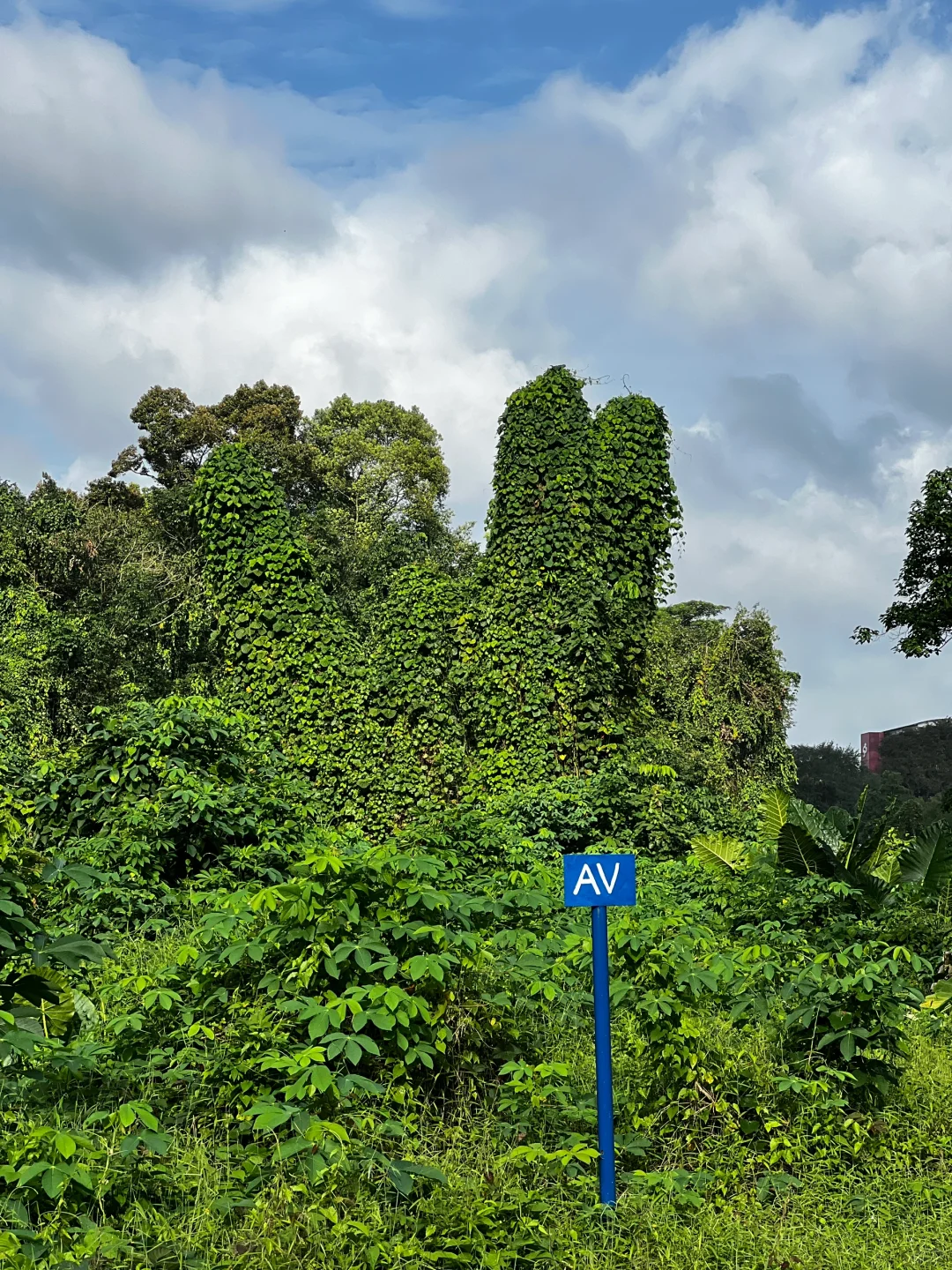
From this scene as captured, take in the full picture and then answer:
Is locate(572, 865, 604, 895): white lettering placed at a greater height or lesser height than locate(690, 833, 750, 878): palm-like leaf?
greater

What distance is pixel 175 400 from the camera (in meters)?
27.3

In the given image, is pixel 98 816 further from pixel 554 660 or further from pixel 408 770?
pixel 554 660

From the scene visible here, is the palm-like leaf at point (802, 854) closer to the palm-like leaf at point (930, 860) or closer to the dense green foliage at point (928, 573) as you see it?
the palm-like leaf at point (930, 860)

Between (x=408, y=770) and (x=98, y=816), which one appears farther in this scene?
(x=408, y=770)

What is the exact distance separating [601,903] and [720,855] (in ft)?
19.7

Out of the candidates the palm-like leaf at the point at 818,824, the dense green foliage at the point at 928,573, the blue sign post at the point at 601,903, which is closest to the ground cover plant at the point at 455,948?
the palm-like leaf at the point at 818,824

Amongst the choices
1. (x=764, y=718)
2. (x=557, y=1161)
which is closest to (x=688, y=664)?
(x=764, y=718)

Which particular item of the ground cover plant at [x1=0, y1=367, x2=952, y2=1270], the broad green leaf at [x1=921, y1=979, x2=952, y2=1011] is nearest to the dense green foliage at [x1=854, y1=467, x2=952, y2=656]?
the ground cover plant at [x1=0, y1=367, x2=952, y2=1270]

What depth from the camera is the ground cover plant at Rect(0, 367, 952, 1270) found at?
3.65 metres

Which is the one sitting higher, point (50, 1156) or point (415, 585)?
point (415, 585)

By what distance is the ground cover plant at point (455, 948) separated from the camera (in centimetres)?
365

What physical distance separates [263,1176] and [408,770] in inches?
354

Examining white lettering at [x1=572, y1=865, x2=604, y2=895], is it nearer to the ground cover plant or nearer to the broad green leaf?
the ground cover plant

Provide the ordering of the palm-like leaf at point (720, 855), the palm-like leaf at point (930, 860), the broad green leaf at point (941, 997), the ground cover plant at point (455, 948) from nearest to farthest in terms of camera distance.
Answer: the ground cover plant at point (455, 948) → the broad green leaf at point (941, 997) → the palm-like leaf at point (930, 860) → the palm-like leaf at point (720, 855)
